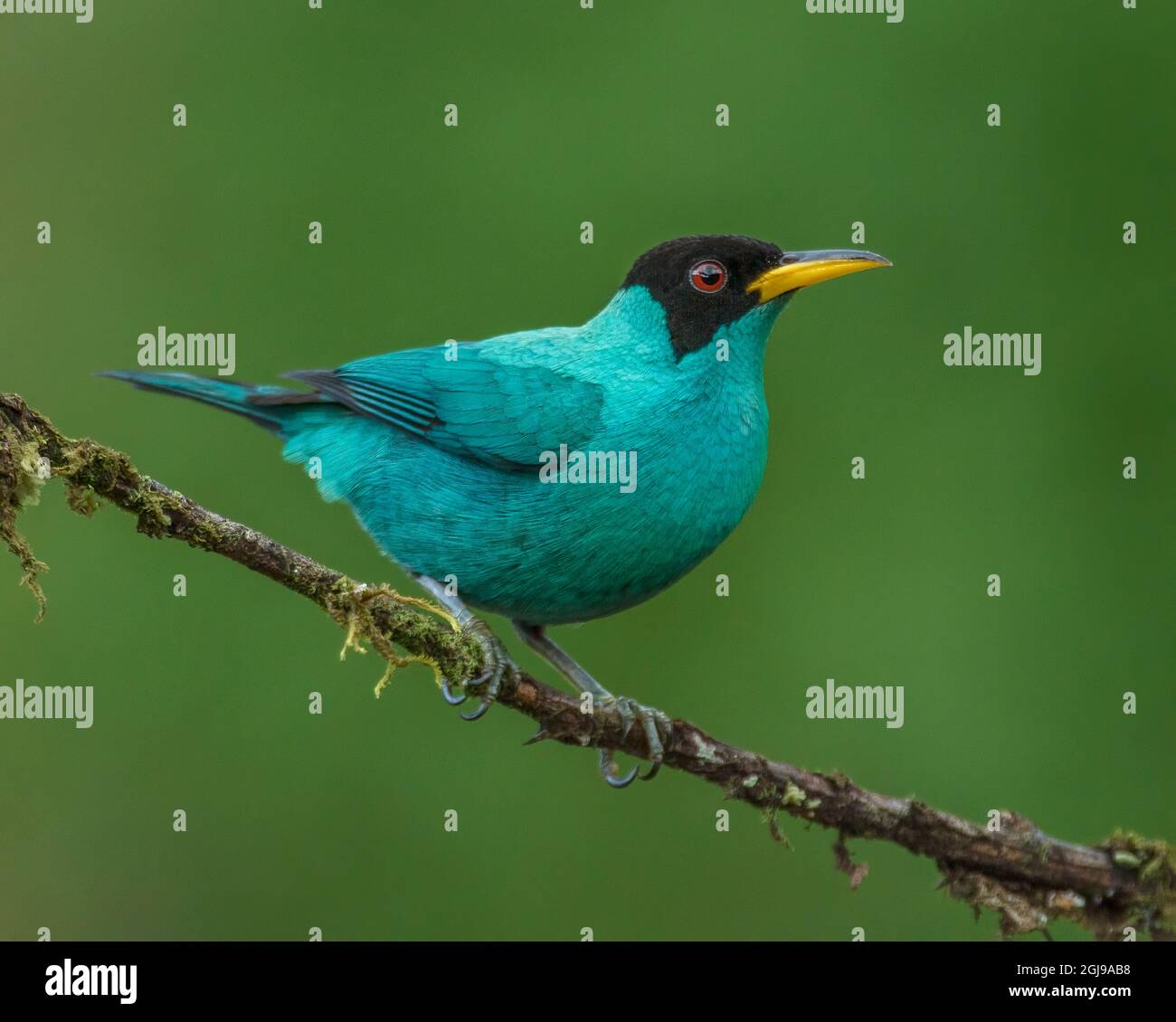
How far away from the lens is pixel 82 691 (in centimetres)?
702

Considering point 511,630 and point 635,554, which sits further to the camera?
point 511,630

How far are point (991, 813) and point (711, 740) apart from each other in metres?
1.08

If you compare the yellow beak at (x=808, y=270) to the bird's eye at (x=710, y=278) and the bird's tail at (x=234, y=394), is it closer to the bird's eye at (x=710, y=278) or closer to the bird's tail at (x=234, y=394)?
the bird's eye at (x=710, y=278)

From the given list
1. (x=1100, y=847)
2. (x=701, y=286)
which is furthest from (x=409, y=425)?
(x=1100, y=847)

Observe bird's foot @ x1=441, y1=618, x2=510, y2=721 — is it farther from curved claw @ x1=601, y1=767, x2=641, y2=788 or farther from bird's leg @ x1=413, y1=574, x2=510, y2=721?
curved claw @ x1=601, y1=767, x2=641, y2=788

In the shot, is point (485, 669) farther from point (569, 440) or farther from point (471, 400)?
point (471, 400)

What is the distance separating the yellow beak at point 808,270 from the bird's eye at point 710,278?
0.12 m

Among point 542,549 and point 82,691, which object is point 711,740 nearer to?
point 542,549

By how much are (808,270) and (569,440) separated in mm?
1231

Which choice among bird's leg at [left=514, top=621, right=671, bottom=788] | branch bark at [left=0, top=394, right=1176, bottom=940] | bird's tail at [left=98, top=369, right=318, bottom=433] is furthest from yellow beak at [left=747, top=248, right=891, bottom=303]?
bird's tail at [left=98, top=369, right=318, bottom=433]

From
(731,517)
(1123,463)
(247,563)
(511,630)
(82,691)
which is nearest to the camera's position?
(247,563)

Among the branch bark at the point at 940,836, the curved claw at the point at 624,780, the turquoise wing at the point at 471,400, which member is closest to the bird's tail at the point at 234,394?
the turquoise wing at the point at 471,400

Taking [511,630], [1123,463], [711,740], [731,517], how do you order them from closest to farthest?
[711,740] → [731,517] → [511,630] → [1123,463]
